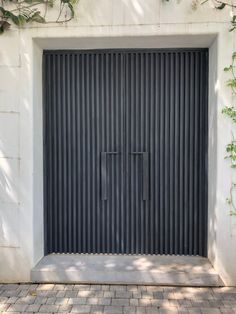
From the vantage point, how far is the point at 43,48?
4.56 meters

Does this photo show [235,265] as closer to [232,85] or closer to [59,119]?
[232,85]

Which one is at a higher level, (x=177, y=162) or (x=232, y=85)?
(x=232, y=85)

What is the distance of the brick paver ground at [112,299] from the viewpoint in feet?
12.2

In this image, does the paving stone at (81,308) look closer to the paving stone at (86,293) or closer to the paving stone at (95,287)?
the paving stone at (86,293)

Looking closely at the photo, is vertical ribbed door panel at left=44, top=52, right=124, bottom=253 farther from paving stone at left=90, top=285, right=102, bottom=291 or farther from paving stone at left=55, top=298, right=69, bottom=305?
paving stone at left=55, top=298, right=69, bottom=305

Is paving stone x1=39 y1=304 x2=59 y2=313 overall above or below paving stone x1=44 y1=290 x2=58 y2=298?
below

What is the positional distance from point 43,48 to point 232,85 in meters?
2.20

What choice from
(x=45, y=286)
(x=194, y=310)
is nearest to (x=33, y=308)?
(x=45, y=286)

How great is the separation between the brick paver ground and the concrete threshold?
67 mm

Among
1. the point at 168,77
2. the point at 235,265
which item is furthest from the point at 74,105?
the point at 235,265

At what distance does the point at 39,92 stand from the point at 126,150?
1.23 m

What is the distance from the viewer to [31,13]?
4.21 metres

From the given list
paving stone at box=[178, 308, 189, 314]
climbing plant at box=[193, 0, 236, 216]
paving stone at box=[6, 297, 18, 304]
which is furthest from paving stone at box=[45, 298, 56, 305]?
climbing plant at box=[193, 0, 236, 216]

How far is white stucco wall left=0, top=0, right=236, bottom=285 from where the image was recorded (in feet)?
13.5
